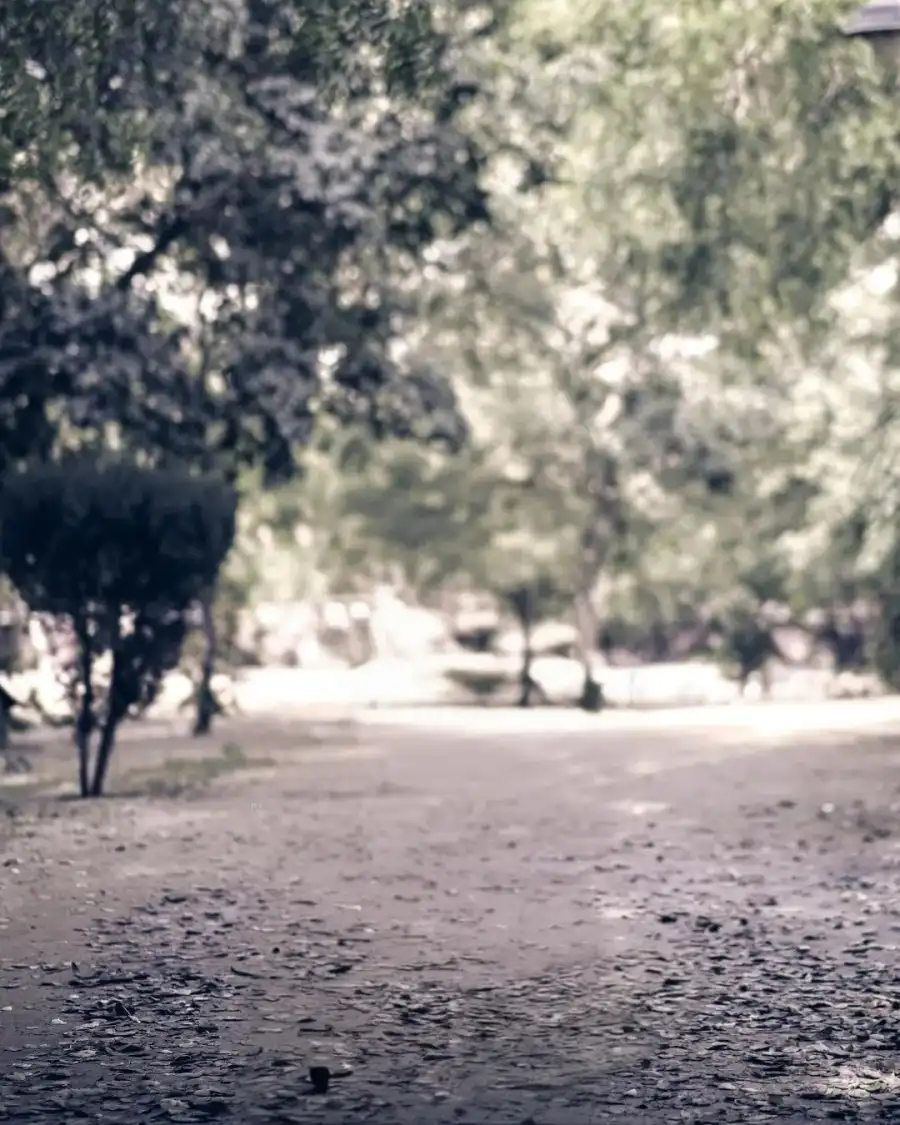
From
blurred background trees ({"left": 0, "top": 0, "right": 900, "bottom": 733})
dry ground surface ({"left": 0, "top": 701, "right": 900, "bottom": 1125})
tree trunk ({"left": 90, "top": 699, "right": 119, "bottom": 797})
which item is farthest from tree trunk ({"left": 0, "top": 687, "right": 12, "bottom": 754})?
tree trunk ({"left": 90, "top": 699, "right": 119, "bottom": 797})

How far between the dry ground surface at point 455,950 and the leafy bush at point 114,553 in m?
1.39

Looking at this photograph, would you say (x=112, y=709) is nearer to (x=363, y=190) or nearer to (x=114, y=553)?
(x=114, y=553)

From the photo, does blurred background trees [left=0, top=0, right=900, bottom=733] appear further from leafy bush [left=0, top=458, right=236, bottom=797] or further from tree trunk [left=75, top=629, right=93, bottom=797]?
tree trunk [left=75, top=629, right=93, bottom=797]

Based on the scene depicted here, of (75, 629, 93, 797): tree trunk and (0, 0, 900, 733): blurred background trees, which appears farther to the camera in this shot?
(75, 629, 93, 797): tree trunk

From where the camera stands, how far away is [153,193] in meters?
18.5

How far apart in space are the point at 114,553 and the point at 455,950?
22.5ft

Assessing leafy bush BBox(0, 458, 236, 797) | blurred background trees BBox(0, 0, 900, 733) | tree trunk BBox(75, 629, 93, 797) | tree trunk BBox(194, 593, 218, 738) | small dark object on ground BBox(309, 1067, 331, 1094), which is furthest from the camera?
tree trunk BBox(194, 593, 218, 738)

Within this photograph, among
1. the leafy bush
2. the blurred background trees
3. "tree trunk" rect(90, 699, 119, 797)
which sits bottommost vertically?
"tree trunk" rect(90, 699, 119, 797)

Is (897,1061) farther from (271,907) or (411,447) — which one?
(411,447)

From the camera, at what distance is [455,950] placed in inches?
311

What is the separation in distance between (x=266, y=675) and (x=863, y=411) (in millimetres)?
18891

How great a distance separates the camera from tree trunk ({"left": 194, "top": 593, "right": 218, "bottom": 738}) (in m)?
22.8

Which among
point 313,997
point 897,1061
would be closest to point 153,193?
point 313,997

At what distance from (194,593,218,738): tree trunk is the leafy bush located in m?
8.06
